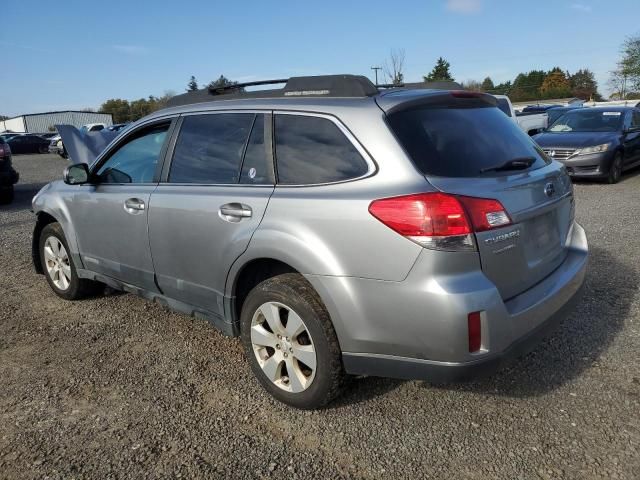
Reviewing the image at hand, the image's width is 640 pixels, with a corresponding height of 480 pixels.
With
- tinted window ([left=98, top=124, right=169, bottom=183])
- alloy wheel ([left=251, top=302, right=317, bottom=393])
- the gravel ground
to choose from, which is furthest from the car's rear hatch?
tinted window ([left=98, top=124, right=169, bottom=183])


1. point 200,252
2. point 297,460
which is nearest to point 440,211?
point 297,460

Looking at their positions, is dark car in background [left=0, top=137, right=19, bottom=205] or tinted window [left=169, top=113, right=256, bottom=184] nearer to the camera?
tinted window [left=169, top=113, right=256, bottom=184]

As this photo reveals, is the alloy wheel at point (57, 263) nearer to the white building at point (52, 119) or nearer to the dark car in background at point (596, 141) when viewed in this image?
the dark car in background at point (596, 141)

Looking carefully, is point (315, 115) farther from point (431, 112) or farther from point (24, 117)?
point (24, 117)

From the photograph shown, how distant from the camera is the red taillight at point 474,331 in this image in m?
2.36

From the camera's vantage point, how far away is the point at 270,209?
287 cm

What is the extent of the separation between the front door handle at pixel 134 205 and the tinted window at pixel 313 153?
1.26 meters

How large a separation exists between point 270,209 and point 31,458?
5.64ft

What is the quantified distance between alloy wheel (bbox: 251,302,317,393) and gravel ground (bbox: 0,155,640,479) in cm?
20

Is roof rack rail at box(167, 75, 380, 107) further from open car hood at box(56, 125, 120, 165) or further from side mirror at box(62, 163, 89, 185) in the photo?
open car hood at box(56, 125, 120, 165)

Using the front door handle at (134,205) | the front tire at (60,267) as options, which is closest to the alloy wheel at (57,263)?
the front tire at (60,267)

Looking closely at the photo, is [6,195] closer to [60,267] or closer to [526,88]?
[60,267]

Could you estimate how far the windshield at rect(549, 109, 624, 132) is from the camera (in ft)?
37.6

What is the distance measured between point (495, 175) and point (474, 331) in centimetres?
81
